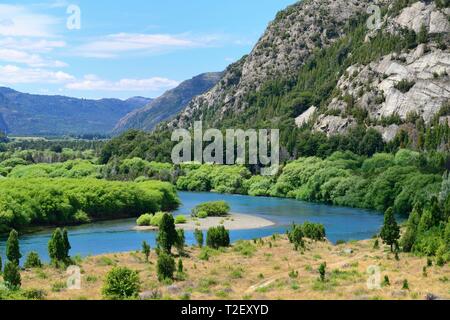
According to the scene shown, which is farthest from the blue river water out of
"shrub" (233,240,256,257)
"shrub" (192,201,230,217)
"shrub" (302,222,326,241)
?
"shrub" (233,240,256,257)

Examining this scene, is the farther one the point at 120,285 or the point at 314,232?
the point at 314,232

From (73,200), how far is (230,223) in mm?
34713

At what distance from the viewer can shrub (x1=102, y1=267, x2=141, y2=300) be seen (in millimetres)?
55525

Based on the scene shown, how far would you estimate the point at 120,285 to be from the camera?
55.8m

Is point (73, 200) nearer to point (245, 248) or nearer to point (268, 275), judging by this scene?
point (245, 248)

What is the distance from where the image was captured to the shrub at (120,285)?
5553cm

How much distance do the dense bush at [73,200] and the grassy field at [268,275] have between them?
151ft

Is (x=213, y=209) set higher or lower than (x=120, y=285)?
lower

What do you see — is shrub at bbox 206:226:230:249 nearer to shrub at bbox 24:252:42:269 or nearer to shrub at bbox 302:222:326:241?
shrub at bbox 302:222:326:241

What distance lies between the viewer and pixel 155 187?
551 ft

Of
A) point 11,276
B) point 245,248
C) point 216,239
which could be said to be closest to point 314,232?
point 245,248

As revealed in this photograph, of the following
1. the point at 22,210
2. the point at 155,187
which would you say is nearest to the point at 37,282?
the point at 22,210

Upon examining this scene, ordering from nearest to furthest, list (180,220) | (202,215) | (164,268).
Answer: (164,268), (180,220), (202,215)
